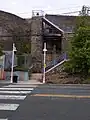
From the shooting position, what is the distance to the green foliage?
30.4 metres

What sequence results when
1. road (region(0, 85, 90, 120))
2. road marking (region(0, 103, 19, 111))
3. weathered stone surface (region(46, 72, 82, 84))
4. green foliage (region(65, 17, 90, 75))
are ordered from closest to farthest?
1. road (region(0, 85, 90, 120))
2. road marking (region(0, 103, 19, 111))
3. weathered stone surface (region(46, 72, 82, 84))
4. green foliage (region(65, 17, 90, 75))

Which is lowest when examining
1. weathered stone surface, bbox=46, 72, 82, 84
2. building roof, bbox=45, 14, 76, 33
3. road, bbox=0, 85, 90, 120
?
weathered stone surface, bbox=46, 72, 82, 84

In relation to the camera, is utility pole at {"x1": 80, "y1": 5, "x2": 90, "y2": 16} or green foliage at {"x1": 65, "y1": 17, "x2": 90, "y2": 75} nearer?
green foliage at {"x1": 65, "y1": 17, "x2": 90, "y2": 75}

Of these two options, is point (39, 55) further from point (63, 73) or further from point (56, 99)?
point (56, 99)

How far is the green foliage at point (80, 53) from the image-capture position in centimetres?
3044

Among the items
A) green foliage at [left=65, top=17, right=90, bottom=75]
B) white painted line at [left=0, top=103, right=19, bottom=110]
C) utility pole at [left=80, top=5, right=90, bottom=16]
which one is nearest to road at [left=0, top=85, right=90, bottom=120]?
white painted line at [left=0, top=103, right=19, bottom=110]

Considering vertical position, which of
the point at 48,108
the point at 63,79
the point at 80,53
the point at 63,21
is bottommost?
the point at 63,79

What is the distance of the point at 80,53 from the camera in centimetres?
3039

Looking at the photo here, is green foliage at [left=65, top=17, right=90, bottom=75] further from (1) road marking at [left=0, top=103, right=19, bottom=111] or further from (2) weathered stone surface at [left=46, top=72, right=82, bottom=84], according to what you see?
(1) road marking at [left=0, top=103, right=19, bottom=111]

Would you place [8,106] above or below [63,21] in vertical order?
below

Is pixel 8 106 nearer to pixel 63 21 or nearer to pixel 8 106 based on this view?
pixel 8 106

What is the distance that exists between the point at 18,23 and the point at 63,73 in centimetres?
2314

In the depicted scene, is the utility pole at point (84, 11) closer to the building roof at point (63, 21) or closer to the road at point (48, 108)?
the building roof at point (63, 21)

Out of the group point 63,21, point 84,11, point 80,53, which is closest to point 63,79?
point 80,53
